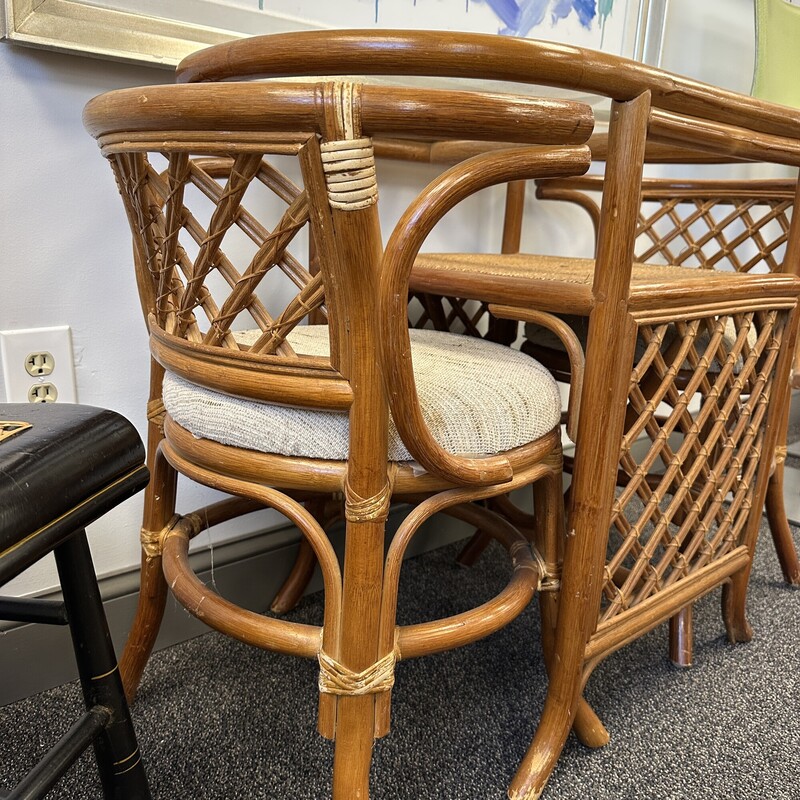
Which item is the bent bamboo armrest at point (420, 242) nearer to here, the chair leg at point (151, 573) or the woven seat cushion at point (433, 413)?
the woven seat cushion at point (433, 413)

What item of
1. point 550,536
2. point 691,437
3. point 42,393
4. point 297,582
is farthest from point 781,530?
point 42,393

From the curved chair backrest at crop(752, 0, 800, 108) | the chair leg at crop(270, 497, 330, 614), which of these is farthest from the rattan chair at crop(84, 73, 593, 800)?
the curved chair backrest at crop(752, 0, 800, 108)

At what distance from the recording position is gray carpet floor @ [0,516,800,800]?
31.5 inches

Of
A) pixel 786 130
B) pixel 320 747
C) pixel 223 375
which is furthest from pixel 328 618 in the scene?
pixel 786 130

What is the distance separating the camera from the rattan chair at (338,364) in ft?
1.51

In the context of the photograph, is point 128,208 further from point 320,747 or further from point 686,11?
point 686,11

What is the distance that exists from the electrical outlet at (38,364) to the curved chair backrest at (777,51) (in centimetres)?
150

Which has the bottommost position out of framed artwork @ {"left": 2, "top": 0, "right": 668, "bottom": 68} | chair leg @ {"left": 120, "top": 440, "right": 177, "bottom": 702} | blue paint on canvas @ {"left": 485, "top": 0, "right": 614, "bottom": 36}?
chair leg @ {"left": 120, "top": 440, "right": 177, "bottom": 702}

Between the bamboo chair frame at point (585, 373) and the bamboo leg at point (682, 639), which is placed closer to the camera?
the bamboo chair frame at point (585, 373)

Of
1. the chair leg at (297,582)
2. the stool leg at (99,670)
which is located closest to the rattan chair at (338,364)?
the stool leg at (99,670)

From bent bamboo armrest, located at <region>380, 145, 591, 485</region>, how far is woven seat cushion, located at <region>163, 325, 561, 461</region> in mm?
43

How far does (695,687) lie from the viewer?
1.00 meters

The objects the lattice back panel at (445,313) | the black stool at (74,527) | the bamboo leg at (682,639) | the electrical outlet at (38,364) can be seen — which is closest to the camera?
the black stool at (74,527)

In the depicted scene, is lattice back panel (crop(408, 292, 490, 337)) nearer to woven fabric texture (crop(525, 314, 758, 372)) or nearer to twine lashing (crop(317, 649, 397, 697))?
woven fabric texture (crop(525, 314, 758, 372))
